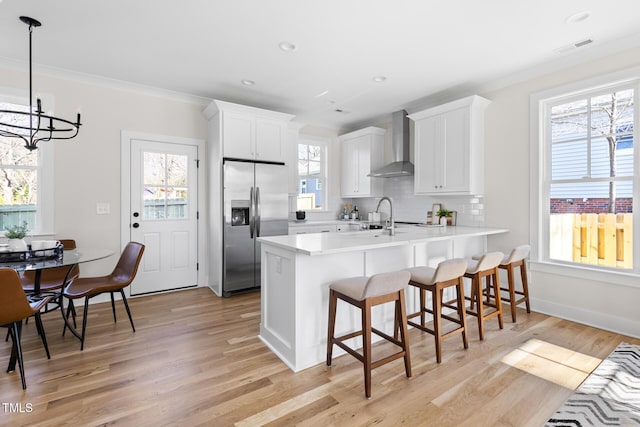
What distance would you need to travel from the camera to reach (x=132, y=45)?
2.90 m

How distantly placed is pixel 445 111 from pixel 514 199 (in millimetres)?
1349

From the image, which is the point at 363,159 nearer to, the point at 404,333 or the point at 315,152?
the point at 315,152

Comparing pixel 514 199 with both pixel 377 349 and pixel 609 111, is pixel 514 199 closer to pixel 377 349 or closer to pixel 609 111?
pixel 609 111

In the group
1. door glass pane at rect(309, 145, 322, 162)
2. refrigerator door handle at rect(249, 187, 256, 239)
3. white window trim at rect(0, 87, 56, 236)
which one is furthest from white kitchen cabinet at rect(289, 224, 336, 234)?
white window trim at rect(0, 87, 56, 236)

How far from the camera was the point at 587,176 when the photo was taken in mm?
3133

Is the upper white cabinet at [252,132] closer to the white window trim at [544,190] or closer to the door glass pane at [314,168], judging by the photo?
the door glass pane at [314,168]

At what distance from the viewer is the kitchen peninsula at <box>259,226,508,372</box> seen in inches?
87.8

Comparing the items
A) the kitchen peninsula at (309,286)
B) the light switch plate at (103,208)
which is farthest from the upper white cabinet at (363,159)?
the light switch plate at (103,208)

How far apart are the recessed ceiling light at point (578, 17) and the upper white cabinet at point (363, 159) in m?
2.94

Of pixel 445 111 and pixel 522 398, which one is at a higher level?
pixel 445 111

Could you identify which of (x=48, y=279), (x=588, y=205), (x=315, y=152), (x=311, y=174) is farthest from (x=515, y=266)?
(x=48, y=279)

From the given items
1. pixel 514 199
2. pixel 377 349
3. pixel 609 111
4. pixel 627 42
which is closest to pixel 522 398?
pixel 377 349

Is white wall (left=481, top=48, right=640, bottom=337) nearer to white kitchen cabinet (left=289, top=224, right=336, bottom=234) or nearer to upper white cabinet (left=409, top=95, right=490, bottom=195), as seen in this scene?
upper white cabinet (left=409, top=95, right=490, bottom=195)

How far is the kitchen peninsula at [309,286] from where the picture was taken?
2.23m
